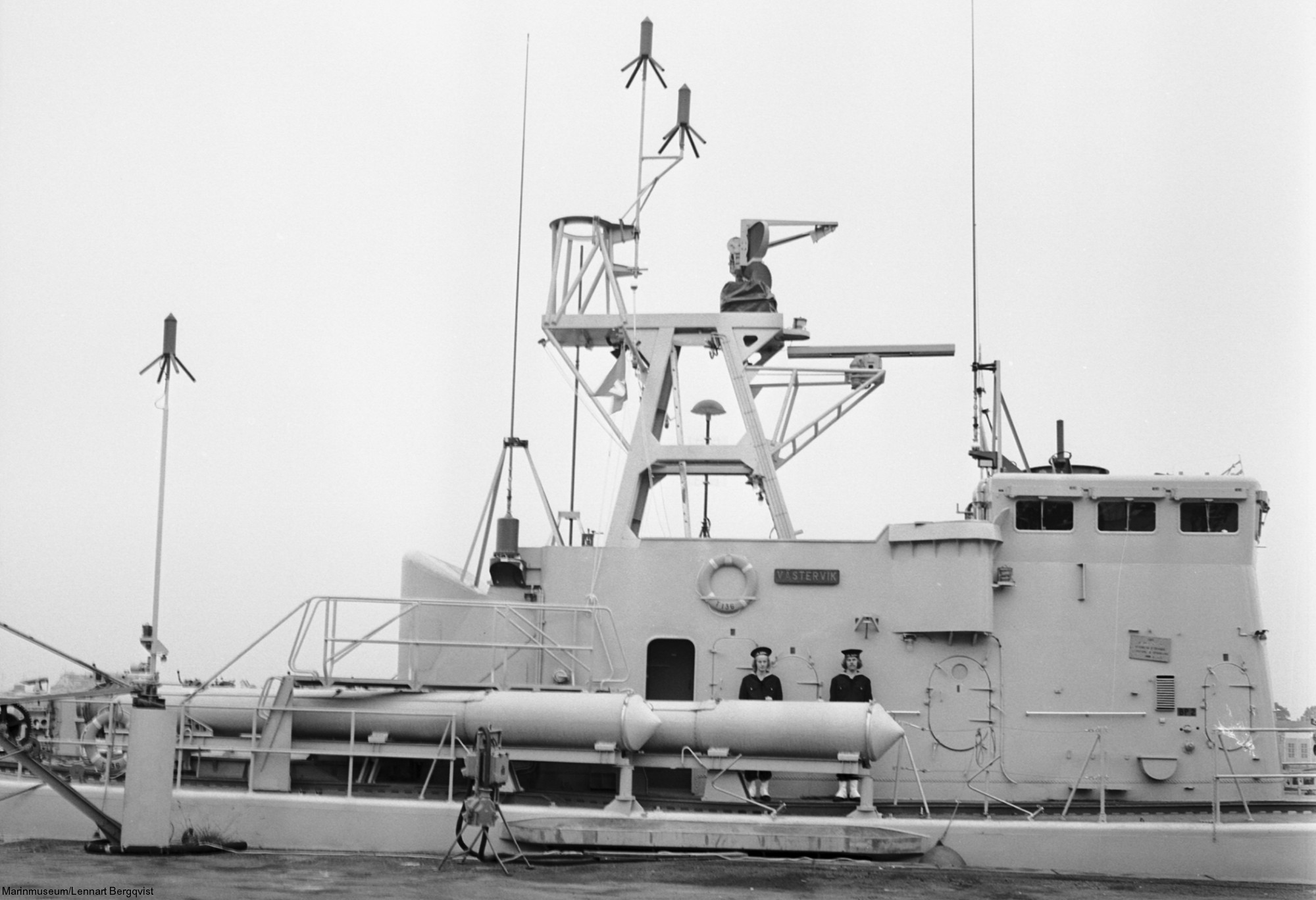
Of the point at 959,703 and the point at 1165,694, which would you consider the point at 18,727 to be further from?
the point at 1165,694

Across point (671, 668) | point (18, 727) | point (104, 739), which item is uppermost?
point (671, 668)

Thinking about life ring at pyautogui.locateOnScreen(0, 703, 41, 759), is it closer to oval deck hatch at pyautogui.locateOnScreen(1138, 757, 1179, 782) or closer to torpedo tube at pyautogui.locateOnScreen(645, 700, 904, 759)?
torpedo tube at pyautogui.locateOnScreen(645, 700, 904, 759)

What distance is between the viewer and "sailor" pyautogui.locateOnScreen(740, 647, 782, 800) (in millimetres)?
15367

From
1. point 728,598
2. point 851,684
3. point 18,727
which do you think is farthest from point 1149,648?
point 18,727

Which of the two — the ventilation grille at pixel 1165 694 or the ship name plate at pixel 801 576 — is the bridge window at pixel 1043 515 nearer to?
the ventilation grille at pixel 1165 694

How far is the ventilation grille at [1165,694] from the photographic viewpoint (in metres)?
15.3

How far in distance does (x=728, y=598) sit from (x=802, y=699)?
131cm

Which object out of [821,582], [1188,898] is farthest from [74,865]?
[1188,898]

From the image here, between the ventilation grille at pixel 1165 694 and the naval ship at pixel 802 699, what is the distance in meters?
0.04

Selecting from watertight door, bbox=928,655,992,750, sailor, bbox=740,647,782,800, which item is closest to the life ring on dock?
sailor, bbox=740,647,782,800

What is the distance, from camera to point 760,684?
1555 cm

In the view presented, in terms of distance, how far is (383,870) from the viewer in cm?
1302

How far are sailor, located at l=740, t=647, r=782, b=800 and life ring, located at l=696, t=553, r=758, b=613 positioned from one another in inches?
20.5

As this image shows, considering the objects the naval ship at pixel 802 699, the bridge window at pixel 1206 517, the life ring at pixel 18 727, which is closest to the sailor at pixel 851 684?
the naval ship at pixel 802 699
